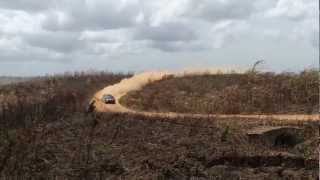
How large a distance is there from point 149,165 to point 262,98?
19.2 meters

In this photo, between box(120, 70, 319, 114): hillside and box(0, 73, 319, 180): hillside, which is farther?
box(120, 70, 319, 114): hillside

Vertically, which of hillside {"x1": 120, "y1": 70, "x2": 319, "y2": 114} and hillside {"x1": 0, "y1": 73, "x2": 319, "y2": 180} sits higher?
hillside {"x1": 120, "y1": 70, "x2": 319, "y2": 114}

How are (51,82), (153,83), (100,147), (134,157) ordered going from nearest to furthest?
(134,157) < (100,147) < (153,83) < (51,82)

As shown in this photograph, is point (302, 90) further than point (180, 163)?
Yes

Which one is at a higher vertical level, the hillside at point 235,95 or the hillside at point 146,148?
the hillside at point 235,95

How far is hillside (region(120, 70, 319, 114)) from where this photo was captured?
3859cm

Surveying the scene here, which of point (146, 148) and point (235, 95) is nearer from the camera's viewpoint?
point (146, 148)

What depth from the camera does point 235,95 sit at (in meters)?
42.6

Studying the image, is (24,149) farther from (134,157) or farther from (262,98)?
(262,98)

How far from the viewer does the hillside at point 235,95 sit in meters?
38.6

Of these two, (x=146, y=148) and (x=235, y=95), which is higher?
(x=235, y=95)

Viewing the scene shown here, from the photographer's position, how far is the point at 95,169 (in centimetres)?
2234

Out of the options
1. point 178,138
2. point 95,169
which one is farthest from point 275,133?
point 95,169

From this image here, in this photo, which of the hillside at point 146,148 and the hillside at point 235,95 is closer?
the hillside at point 146,148
